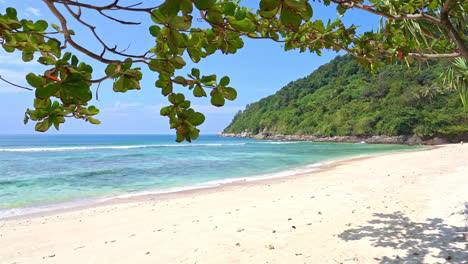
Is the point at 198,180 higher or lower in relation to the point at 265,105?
lower

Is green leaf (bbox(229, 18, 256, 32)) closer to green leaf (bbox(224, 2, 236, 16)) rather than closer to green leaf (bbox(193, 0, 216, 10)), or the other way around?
green leaf (bbox(224, 2, 236, 16))

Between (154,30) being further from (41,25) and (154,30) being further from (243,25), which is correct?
(41,25)

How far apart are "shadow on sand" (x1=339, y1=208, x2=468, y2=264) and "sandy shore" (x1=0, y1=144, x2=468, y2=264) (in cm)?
1

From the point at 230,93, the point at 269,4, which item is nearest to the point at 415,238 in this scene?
the point at 230,93

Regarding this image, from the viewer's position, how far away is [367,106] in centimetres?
5428

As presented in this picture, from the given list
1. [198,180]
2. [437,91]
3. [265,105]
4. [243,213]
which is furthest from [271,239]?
[265,105]

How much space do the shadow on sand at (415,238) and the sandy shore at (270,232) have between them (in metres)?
0.01

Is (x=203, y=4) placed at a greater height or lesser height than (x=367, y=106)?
lesser

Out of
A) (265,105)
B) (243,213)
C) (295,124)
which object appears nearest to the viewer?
(243,213)

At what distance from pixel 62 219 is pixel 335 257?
235 inches

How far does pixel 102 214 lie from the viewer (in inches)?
259

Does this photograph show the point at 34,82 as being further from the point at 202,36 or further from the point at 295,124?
the point at 295,124

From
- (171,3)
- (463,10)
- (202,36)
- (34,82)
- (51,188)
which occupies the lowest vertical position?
(51,188)

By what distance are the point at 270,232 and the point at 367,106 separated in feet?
186
